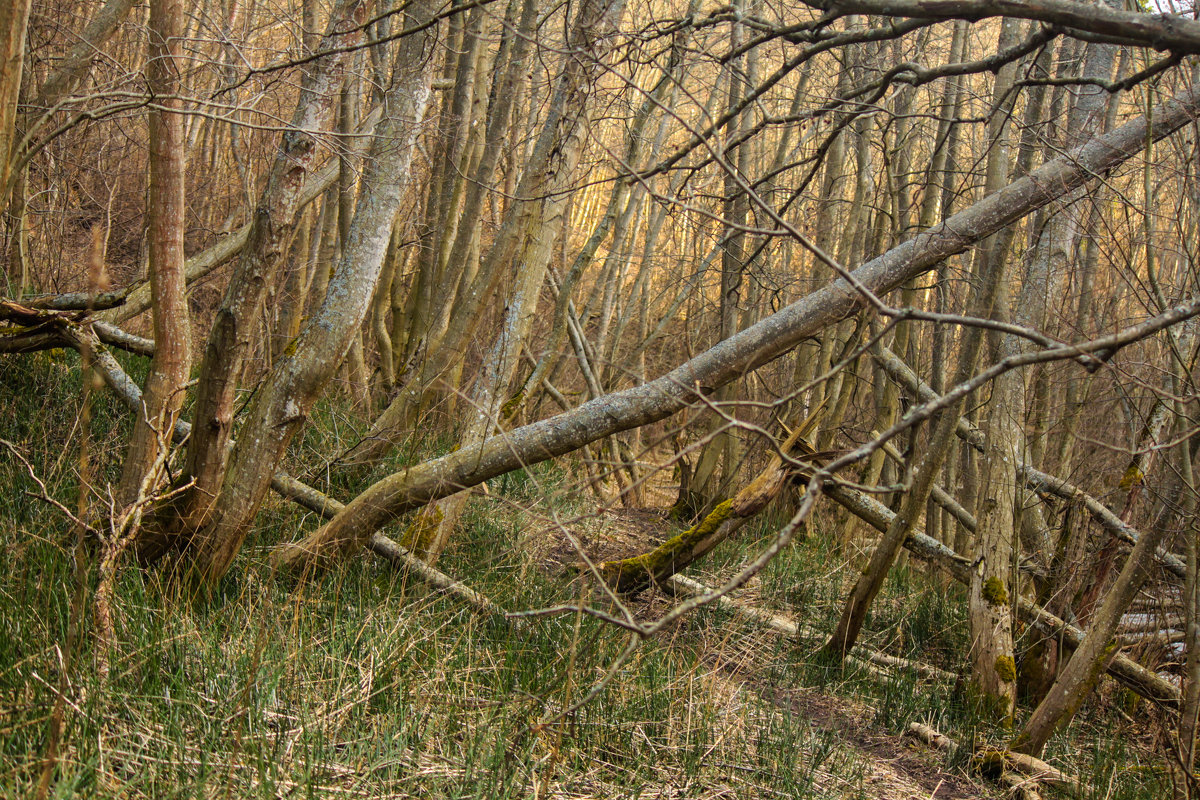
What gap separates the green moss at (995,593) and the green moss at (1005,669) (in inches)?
11.6

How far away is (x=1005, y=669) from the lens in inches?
183

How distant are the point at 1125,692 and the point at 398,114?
5.42 metres

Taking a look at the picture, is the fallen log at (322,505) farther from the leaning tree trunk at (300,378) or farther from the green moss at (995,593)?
the green moss at (995,593)

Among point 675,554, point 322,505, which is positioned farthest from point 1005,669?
point 322,505

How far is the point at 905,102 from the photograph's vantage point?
7684mm

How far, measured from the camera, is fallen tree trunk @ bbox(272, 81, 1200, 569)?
3742mm

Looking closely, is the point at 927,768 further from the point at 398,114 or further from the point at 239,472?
the point at 398,114

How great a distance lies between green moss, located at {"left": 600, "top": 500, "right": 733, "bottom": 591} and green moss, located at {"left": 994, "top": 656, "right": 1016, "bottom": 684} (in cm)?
163

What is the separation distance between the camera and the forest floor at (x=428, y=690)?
2689 mm

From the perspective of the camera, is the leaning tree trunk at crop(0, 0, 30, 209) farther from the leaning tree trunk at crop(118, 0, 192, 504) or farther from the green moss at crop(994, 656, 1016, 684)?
the green moss at crop(994, 656, 1016, 684)

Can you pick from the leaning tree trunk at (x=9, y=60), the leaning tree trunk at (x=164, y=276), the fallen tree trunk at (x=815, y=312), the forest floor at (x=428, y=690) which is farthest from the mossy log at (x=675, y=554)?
the leaning tree trunk at (x=9, y=60)

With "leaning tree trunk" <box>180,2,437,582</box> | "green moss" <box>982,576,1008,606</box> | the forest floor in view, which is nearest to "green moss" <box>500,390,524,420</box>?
the forest floor

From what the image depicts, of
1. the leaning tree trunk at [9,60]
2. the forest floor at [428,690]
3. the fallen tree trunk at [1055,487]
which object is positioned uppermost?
the leaning tree trunk at [9,60]

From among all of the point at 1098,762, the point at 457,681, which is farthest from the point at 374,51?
the point at 1098,762
